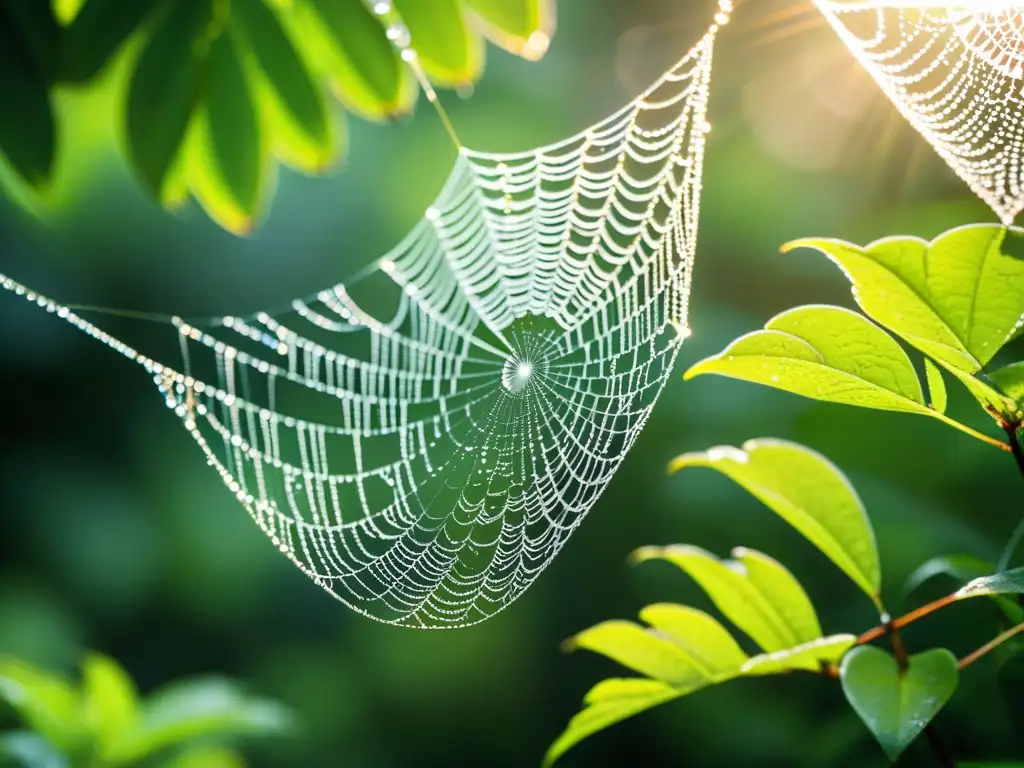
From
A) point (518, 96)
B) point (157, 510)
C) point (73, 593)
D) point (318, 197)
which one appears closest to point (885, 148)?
point (518, 96)

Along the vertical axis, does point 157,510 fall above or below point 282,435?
below

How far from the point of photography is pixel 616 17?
236 cm

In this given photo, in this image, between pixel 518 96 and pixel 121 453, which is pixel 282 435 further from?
pixel 518 96

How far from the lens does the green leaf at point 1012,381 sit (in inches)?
22.8

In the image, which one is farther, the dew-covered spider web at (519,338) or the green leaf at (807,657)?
the dew-covered spider web at (519,338)

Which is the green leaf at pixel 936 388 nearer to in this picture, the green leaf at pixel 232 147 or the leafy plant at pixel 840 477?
the leafy plant at pixel 840 477

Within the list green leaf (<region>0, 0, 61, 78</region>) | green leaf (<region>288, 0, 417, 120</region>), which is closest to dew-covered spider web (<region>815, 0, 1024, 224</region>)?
green leaf (<region>288, 0, 417, 120</region>)

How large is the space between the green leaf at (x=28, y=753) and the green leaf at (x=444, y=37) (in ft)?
3.61

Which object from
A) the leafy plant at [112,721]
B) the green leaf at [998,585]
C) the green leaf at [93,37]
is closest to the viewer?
the green leaf at [998,585]

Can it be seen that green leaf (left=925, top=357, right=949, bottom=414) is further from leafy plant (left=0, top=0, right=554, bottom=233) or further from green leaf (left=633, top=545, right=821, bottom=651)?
leafy plant (left=0, top=0, right=554, bottom=233)

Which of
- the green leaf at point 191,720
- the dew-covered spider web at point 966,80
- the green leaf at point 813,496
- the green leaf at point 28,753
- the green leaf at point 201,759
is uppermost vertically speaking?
the dew-covered spider web at point 966,80

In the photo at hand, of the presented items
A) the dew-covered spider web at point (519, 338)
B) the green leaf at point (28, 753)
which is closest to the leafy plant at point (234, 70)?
the dew-covered spider web at point (519, 338)

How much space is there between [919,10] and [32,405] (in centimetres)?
286

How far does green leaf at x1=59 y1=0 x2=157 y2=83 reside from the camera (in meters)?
0.65
